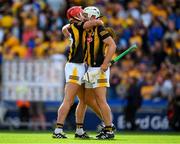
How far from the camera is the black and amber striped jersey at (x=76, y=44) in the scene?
15883mm

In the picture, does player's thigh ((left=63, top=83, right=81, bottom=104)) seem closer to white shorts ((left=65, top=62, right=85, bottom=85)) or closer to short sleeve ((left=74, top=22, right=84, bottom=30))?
white shorts ((left=65, top=62, right=85, bottom=85))

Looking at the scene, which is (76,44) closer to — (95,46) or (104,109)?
(95,46)

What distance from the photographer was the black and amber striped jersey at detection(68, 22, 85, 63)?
15883 millimetres

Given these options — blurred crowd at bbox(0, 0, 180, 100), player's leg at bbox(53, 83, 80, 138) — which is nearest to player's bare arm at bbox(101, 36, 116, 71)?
player's leg at bbox(53, 83, 80, 138)

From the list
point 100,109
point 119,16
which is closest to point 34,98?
point 119,16

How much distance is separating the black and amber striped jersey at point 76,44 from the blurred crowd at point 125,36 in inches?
344

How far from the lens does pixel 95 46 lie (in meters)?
16.0

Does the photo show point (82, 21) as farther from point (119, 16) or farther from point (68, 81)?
point (119, 16)

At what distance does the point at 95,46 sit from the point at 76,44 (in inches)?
14.9

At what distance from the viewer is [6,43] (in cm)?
2677

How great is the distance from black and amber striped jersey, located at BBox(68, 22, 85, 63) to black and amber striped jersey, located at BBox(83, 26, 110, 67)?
12cm

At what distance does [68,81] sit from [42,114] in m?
9.04

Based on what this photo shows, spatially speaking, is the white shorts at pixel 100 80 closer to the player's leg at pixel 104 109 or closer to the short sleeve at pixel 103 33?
the player's leg at pixel 104 109

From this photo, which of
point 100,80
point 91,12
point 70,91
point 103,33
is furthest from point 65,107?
point 91,12
